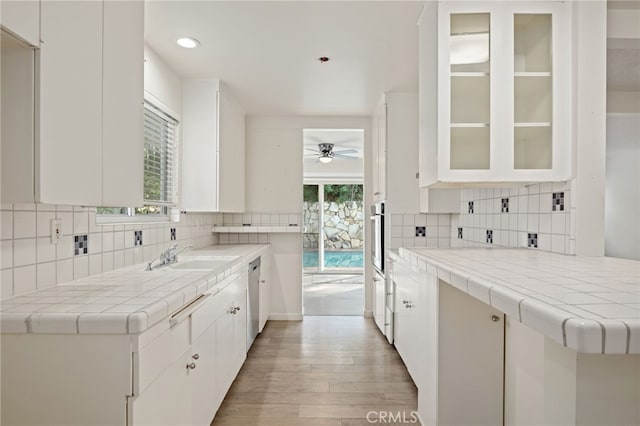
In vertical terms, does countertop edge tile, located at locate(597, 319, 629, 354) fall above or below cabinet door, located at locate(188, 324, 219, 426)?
above

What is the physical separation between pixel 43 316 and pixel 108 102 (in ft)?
2.80

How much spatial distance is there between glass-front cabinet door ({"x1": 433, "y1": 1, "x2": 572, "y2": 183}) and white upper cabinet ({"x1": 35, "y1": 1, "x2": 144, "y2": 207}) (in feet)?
5.13

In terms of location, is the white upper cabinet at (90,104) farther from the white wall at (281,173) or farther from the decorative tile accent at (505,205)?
the white wall at (281,173)

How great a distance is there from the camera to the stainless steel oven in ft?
11.3

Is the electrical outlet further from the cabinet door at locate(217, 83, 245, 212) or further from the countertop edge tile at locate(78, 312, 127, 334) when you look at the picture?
the cabinet door at locate(217, 83, 245, 212)

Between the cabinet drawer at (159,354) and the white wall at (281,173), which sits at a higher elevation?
the white wall at (281,173)

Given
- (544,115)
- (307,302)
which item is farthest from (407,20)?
(307,302)

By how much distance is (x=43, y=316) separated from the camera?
1.05 meters

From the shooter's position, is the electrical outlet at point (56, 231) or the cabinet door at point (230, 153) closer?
the electrical outlet at point (56, 231)

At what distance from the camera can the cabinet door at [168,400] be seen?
109 centimetres

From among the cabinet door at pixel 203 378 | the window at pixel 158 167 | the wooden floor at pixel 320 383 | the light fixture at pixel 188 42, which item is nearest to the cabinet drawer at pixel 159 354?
the cabinet door at pixel 203 378

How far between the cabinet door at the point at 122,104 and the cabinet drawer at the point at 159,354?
606 millimetres

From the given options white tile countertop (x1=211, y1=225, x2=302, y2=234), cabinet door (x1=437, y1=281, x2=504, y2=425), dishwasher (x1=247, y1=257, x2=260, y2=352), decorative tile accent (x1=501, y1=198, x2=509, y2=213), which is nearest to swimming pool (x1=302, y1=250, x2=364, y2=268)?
white tile countertop (x1=211, y1=225, x2=302, y2=234)

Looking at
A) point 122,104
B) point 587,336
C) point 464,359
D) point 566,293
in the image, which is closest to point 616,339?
point 587,336
